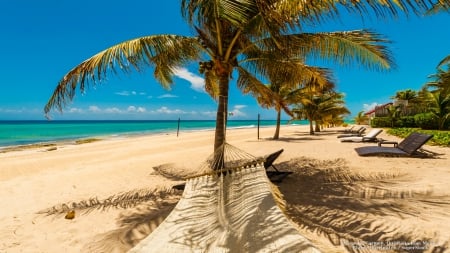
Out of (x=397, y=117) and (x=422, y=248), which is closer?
(x=422, y=248)

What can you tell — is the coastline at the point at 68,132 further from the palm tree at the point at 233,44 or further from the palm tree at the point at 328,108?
the palm tree at the point at 233,44

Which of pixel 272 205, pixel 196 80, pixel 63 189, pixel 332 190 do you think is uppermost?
pixel 196 80

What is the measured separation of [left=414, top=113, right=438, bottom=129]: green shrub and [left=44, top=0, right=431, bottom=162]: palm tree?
16703mm

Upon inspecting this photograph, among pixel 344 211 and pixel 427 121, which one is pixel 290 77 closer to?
pixel 344 211

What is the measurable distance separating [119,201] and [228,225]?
2.88m

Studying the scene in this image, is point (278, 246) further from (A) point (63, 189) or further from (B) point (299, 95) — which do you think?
(B) point (299, 95)

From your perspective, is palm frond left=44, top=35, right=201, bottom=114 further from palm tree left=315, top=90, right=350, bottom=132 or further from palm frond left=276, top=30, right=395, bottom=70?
palm tree left=315, top=90, right=350, bottom=132

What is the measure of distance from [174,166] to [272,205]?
5717 mm

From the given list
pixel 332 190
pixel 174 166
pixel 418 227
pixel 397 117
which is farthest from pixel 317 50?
pixel 397 117

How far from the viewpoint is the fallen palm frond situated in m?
4.22

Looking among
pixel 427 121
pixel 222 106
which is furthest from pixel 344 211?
pixel 427 121

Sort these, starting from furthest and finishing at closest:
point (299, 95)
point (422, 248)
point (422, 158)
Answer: point (299, 95), point (422, 158), point (422, 248)

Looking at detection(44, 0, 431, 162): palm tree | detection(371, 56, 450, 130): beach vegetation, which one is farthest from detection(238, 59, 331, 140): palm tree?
detection(371, 56, 450, 130): beach vegetation

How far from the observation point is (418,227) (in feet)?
9.18
